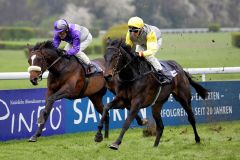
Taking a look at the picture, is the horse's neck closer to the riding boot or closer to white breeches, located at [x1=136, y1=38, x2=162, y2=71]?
white breeches, located at [x1=136, y1=38, x2=162, y2=71]

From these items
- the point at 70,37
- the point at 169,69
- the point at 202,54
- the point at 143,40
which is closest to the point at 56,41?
the point at 70,37

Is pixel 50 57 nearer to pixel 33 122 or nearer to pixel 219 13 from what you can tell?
pixel 33 122

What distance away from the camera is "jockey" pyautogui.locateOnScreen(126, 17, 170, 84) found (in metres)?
7.25

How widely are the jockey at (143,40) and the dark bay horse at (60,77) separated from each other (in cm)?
129

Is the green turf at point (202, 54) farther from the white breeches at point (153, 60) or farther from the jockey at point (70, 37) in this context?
the white breeches at point (153, 60)

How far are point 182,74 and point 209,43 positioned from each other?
1142 cm

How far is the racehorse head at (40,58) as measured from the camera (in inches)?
308

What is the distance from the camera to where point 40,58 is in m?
8.07

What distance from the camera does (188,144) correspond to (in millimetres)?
8273

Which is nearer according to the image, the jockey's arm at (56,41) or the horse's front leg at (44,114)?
the horse's front leg at (44,114)

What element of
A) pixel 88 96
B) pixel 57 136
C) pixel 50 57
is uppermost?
pixel 50 57

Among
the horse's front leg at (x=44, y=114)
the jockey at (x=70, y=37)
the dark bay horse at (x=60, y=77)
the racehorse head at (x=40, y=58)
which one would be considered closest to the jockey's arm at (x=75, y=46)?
the jockey at (x=70, y=37)

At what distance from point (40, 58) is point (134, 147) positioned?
1.69 meters

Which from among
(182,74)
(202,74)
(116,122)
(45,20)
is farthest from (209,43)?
(45,20)
